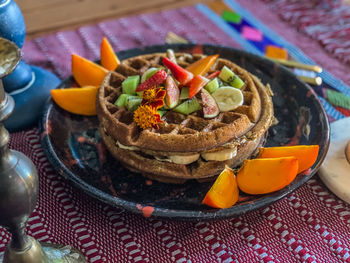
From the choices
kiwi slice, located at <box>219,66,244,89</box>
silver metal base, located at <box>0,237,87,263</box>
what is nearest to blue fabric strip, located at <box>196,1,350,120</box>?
kiwi slice, located at <box>219,66,244,89</box>

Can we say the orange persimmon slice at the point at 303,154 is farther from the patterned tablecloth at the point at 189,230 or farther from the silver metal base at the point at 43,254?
the silver metal base at the point at 43,254

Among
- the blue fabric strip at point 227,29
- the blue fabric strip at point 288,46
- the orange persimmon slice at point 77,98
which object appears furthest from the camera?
the blue fabric strip at point 227,29

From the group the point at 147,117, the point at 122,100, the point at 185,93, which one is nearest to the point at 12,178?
the point at 147,117

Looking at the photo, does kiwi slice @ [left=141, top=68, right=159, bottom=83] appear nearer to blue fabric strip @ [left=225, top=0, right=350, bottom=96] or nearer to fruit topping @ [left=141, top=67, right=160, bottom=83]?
fruit topping @ [left=141, top=67, right=160, bottom=83]

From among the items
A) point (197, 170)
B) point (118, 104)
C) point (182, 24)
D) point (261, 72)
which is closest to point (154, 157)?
point (197, 170)

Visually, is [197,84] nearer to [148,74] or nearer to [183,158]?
[148,74]

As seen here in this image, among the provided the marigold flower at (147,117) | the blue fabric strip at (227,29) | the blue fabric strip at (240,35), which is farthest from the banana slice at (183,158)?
the blue fabric strip at (227,29)
